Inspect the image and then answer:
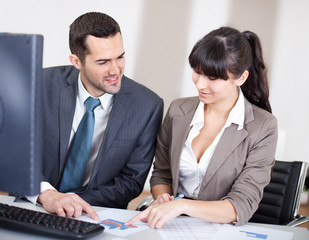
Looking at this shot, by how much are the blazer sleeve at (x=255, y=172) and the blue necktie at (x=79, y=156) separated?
2.41 feet

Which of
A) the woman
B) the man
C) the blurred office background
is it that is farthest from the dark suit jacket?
the blurred office background

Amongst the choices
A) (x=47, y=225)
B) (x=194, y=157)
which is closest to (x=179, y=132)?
(x=194, y=157)

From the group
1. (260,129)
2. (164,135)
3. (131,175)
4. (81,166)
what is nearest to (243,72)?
(260,129)

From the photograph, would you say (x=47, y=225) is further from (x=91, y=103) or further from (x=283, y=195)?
(x=283, y=195)

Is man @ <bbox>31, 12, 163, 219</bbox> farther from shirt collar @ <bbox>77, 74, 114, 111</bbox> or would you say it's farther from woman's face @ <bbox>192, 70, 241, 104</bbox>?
woman's face @ <bbox>192, 70, 241, 104</bbox>

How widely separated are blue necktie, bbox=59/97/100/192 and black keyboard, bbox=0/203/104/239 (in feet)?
2.36

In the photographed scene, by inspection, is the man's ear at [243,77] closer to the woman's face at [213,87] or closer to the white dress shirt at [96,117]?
the woman's face at [213,87]

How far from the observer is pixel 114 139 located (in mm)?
2037

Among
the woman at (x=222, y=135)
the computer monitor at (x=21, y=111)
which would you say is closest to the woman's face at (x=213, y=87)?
the woman at (x=222, y=135)

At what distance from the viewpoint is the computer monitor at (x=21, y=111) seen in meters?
0.80

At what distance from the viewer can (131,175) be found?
6.84ft

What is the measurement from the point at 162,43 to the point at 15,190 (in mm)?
4484

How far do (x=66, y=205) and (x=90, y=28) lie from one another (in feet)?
3.25

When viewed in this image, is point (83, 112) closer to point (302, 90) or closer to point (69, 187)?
point (69, 187)
